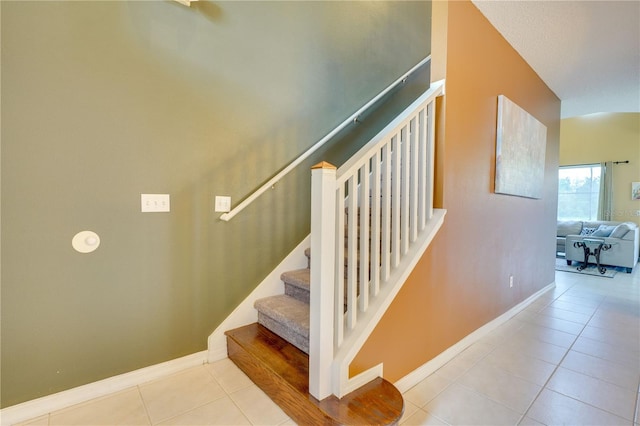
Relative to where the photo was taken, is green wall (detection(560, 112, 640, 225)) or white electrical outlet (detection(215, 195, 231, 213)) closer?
white electrical outlet (detection(215, 195, 231, 213))

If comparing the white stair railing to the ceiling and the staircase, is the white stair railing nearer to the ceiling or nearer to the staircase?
the staircase

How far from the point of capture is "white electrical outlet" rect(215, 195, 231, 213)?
6.57ft

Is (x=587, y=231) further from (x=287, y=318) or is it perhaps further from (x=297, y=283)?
(x=287, y=318)

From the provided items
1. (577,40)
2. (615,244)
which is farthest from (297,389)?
(615,244)

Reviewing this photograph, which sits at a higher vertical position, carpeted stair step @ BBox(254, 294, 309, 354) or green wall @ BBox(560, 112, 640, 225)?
green wall @ BBox(560, 112, 640, 225)

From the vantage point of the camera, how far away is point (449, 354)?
219 cm

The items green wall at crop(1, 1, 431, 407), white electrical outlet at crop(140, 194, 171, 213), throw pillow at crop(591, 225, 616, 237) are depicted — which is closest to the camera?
green wall at crop(1, 1, 431, 407)

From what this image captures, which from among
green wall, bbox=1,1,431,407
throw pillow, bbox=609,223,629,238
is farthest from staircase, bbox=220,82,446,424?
throw pillow, bbox=609,223,629,238

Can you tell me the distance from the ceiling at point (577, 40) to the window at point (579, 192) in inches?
169

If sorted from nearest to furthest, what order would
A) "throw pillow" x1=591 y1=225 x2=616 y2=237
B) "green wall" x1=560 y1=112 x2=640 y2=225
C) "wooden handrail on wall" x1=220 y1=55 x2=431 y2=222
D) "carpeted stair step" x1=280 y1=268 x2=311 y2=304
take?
"wooden handrail on wall" x1=220 y1=55 x2=431 y2=222 → "carpeted stair step" x1=280 y1=268 x2=311 y2=304 → "throw pillow" x1=591 y1=225 x2=616 y2=237 → "green wall" x1=560 y1=112 x2=640 y2=225

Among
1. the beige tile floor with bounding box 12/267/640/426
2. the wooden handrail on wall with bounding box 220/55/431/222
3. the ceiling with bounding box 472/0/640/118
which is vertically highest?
the ceiling with bounding box 472/0/640/118

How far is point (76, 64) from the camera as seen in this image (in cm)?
153

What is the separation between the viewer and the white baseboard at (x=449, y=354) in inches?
72.1

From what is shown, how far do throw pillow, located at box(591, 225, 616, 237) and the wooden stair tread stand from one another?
6.67 m
